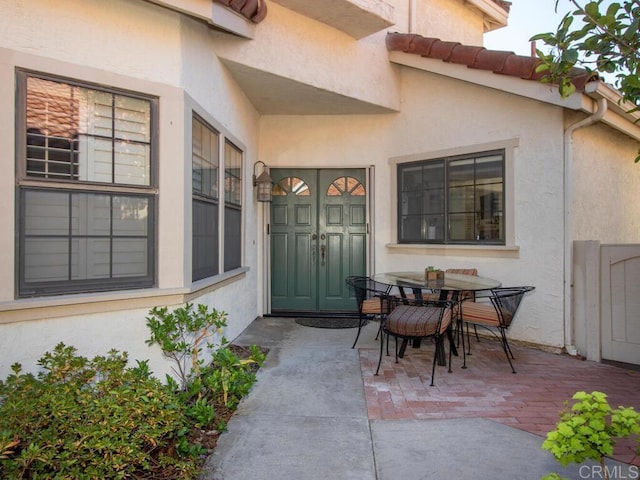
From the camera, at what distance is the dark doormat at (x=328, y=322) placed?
6.12m

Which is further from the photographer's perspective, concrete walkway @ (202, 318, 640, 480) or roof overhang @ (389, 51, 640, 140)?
roof overhang @ (389, 51, 640, 140)

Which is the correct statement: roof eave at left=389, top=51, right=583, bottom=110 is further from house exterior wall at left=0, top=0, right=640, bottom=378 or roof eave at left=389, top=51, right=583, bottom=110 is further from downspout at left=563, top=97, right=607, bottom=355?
downspout at left=563, top=97, right=607, bottom=355

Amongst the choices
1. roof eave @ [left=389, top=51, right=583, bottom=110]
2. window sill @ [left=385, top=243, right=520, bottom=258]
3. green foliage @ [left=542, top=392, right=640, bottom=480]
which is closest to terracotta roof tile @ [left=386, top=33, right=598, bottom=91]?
roof eave @ [left=389, top=51, right=583, bottom=110]

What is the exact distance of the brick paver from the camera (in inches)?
124

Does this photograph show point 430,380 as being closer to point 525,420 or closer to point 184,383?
point 525,420

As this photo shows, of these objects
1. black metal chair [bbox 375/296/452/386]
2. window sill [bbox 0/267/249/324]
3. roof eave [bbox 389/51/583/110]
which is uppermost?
roof eave [bbox 389/51/583/110]

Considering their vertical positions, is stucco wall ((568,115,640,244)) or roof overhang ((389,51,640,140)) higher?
roof overhang ((389,51,640,140))

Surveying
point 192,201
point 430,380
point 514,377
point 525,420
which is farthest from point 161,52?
point 514,377

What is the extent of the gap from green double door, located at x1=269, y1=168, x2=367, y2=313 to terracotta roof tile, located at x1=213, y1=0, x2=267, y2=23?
8.90 ft

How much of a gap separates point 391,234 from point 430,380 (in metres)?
2.96

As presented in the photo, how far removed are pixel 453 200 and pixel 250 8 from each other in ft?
11.6

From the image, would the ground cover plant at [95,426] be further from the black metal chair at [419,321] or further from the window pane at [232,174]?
the window pane at [232,174]

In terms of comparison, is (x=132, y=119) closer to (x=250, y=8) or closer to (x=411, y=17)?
(x=250, y=8)

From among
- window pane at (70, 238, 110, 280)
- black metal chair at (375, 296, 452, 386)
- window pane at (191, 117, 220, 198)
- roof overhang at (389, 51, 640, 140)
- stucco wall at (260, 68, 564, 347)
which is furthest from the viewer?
stucco wall at (260, 68, 564, 347)
